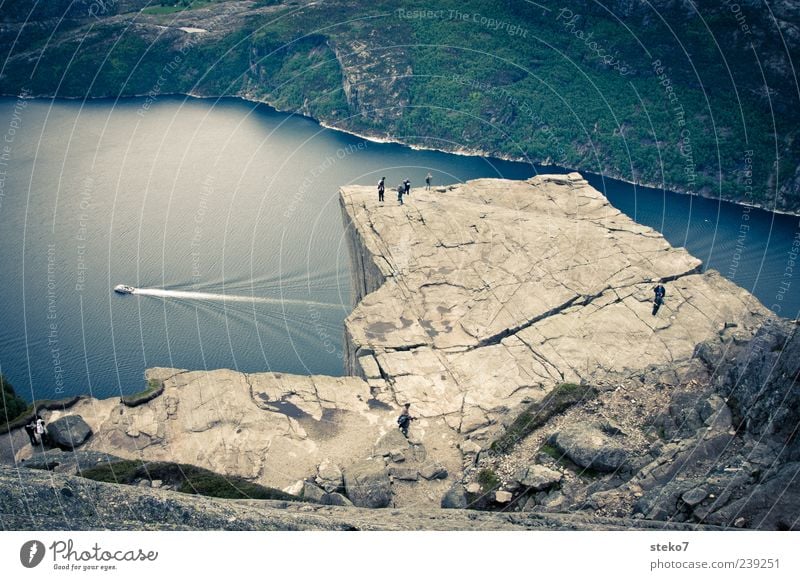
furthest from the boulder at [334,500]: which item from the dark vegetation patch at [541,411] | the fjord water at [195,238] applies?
the fjord water at [195,238]

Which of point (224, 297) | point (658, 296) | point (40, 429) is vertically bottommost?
point (40, 429)

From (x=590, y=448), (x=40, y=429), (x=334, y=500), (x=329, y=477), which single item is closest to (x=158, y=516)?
(x=334, y=500)

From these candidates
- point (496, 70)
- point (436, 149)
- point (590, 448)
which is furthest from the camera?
point (496, 70)

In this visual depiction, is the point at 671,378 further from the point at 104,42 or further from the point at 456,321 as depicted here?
the point at 104,42

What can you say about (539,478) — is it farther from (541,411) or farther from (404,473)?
(404,473)

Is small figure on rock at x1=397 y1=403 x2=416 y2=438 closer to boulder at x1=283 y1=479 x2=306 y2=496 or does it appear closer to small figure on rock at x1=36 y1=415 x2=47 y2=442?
boulder at x1=283 y1=479 x2=306 y2=496


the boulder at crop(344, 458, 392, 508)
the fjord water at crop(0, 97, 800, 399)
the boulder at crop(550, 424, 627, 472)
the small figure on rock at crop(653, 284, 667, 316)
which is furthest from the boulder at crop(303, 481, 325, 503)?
the fjord water at crop(0, 97, 800, 399)
